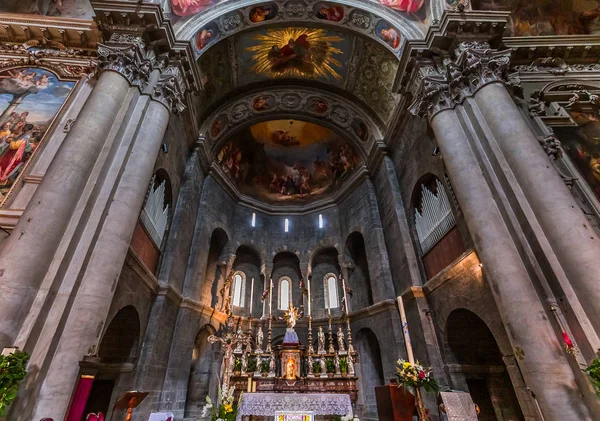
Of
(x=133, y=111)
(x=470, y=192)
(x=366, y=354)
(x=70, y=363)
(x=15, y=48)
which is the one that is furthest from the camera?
(x=366, y=354)

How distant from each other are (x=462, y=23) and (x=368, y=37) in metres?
4.22

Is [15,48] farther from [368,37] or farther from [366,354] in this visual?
[366,354]

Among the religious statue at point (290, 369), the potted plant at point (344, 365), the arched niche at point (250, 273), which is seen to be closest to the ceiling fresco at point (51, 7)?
the arched niche at point (250, 273)

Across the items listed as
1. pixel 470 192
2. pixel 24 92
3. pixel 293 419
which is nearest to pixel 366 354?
pixel 293 419

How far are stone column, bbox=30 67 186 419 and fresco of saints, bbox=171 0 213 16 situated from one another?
458cm

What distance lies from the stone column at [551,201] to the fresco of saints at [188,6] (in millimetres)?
10019

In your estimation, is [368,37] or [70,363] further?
[368,37]

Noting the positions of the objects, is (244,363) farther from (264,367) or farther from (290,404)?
(290,404)

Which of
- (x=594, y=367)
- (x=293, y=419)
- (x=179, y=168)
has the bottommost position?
(x=293, y=419)

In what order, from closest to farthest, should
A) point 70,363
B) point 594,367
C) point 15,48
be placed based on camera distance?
1. point 594,367
2. point 70,363
3. point 15,48

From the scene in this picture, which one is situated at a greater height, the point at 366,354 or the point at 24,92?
the point at 24,92

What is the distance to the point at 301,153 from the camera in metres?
19.1

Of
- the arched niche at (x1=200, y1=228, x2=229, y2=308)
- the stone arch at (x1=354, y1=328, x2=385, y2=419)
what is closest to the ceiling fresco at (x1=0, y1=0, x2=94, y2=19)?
the arched niche at (x1=200, y1=228, x2=229, y2=308)

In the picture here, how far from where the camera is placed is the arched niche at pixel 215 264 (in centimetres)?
1393
